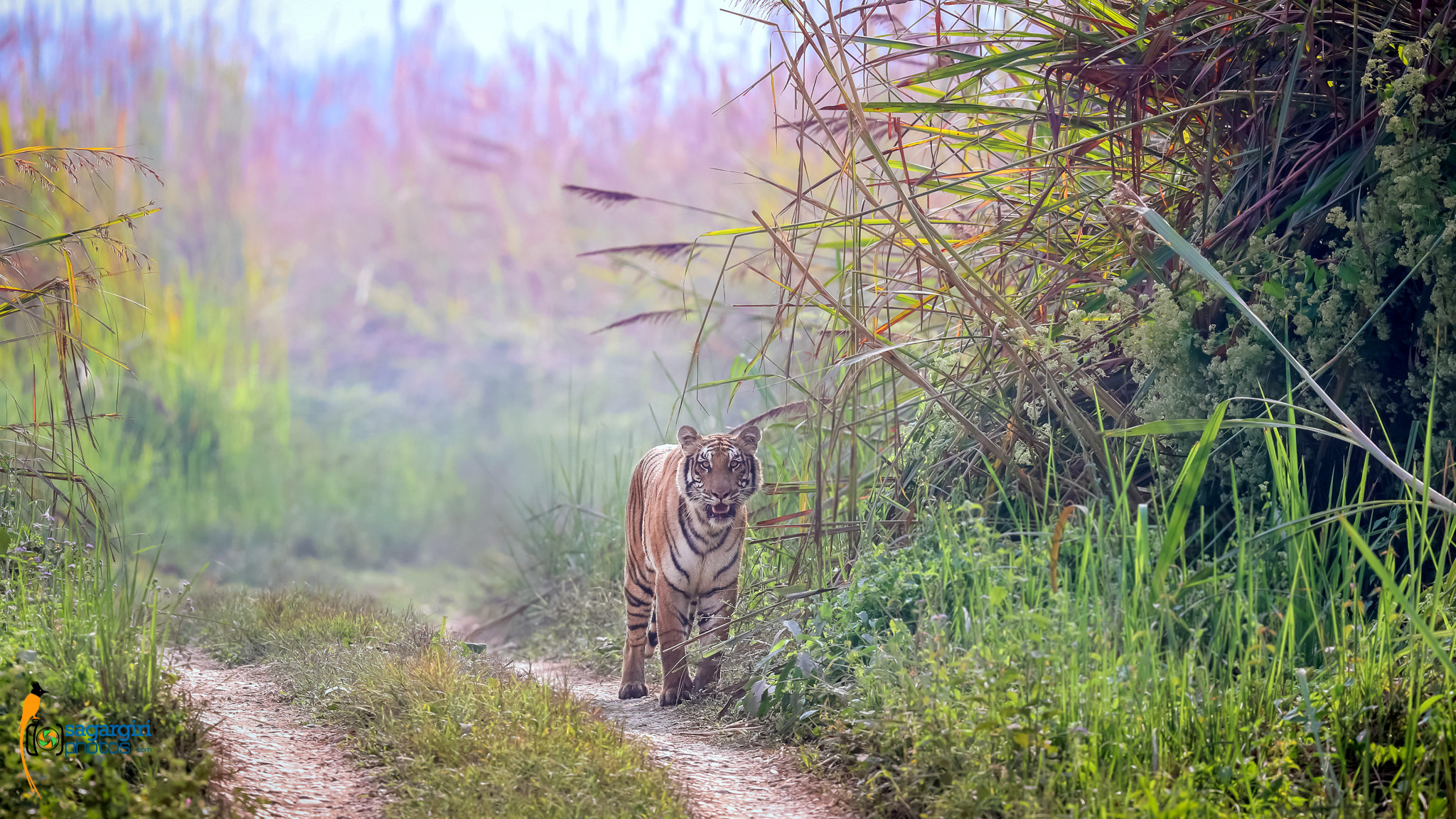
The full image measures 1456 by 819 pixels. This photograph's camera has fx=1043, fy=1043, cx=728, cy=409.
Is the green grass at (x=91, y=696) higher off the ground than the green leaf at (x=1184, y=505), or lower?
lower

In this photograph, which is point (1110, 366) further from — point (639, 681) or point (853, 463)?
point (639, 681)

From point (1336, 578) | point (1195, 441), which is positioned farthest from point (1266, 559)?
point (1195, 441)

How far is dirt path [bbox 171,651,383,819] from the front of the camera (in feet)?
8.45

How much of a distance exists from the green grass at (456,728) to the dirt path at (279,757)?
7cm

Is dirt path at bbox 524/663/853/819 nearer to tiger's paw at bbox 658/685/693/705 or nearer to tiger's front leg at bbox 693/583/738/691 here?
tiger's paw at bbox 658/685/693/705

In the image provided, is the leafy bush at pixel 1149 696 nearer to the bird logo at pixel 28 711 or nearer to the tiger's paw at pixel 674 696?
the tiger's paw at pixel 674 696

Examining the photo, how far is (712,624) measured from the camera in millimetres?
4309

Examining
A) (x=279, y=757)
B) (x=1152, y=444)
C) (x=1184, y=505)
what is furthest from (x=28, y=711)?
(x=1152, y=444)

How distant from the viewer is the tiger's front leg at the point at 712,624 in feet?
13.6

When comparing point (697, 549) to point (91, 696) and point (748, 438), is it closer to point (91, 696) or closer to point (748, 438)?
point (748, 438)

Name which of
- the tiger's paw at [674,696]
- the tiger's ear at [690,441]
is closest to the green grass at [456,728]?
the tiger's paw at [674,696]

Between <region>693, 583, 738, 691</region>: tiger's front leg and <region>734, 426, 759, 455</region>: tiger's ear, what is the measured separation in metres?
0.58

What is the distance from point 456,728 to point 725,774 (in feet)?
2.60

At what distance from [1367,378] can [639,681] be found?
2981mm
